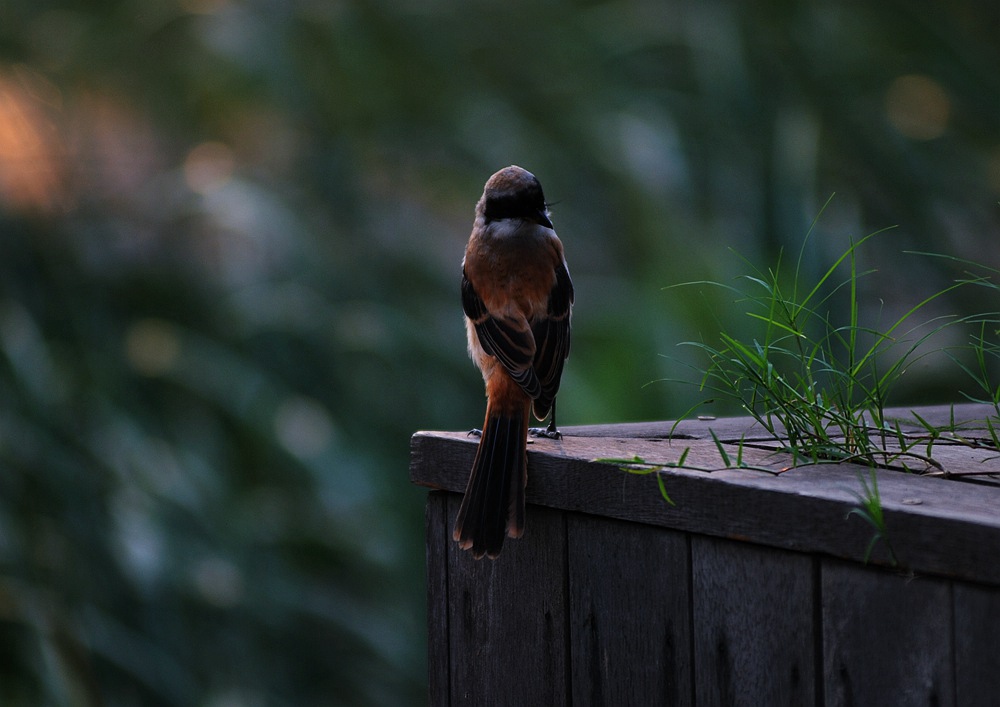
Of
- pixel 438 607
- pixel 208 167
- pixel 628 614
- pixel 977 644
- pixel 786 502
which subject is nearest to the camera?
pixel 977 644

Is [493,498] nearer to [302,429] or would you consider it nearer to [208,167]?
[302,429]

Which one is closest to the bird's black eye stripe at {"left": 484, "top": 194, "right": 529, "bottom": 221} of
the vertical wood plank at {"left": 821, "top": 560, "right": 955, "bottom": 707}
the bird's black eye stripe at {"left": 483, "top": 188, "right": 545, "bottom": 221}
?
the bird's black eye stripe at {"left": 483, "top": 188, "right": 545, "bottom": 221}

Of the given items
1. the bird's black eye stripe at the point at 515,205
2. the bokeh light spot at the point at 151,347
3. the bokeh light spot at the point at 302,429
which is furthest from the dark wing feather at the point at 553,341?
the bokeh light spot at the point at 151,347

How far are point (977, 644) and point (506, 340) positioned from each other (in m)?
1.35

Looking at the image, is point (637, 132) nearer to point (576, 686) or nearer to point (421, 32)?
point (421, 32)

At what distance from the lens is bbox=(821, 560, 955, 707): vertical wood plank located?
122 cm

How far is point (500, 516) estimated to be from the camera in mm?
1655

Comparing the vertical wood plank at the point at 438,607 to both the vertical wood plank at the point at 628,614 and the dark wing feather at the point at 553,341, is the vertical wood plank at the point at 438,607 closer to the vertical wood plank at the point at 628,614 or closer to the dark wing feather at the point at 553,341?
the vertical wood plank at the point at 628,614

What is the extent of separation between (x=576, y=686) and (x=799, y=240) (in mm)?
2889

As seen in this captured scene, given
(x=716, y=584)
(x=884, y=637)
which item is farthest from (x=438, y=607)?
(x=884, y=637)

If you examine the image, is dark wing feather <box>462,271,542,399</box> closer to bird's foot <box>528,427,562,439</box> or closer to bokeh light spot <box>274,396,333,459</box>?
bird's foot <box>528,427,562,439</box>

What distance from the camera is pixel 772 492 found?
1377 millimetres

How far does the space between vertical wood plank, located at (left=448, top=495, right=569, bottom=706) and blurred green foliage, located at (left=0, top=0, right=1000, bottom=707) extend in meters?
2.00

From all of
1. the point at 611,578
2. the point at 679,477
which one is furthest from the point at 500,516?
the point at 679,477
